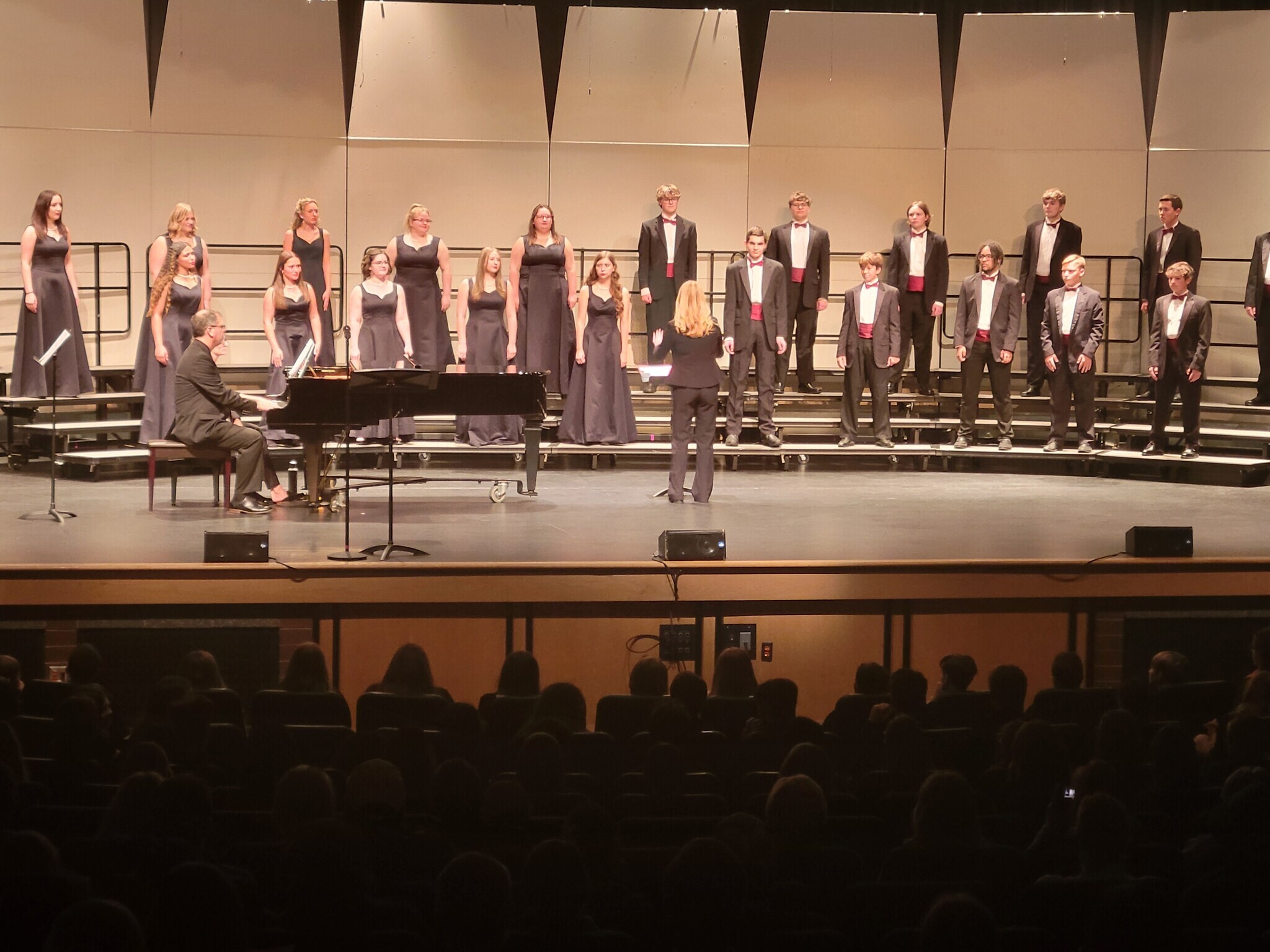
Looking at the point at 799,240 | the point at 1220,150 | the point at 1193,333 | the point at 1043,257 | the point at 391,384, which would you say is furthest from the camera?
the point at 1220,150

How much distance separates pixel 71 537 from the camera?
6402mm

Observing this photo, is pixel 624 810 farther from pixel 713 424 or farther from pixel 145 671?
→ pixel 713 424

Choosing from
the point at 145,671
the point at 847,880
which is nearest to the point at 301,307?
the point at 145,671

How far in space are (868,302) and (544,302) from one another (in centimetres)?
228

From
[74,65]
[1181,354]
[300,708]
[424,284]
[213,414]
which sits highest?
[74,65]

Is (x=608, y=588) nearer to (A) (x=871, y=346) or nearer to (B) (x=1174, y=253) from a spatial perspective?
(A) (x=871, y=346)

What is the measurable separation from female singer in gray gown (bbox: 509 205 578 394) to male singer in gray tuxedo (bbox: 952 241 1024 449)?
2.80m

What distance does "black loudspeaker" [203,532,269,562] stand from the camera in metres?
5.79

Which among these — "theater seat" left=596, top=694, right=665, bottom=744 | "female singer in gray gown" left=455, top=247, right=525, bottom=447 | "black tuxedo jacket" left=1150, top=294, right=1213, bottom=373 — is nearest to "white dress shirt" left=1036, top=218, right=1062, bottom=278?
"black tuxedo jacket" left=1150, top=294, right=1213, bottom=373

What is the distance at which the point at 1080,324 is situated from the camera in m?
9.96

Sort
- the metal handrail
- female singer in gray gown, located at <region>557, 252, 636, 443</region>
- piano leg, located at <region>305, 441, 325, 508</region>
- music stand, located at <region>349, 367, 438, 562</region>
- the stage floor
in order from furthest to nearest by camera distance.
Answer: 1. the metal handrail
2. female singer in gray gown, located at <region>557, 252, 636, 443</region>
3. piano leg, located at <region>305, 441, 325, 508</region>
4. the stage floor
5. music stand, located at <region>349, 367, 438, 562</region>

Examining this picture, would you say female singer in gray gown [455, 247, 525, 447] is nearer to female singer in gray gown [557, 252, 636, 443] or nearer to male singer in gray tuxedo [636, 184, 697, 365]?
female singer in gray gown [557, 252, 636, 443]

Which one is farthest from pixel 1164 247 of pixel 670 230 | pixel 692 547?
pixel 692 547

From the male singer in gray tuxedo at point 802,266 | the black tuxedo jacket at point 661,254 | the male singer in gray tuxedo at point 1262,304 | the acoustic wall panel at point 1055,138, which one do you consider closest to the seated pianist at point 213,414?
the black tuxedo jacket at point 661,254
